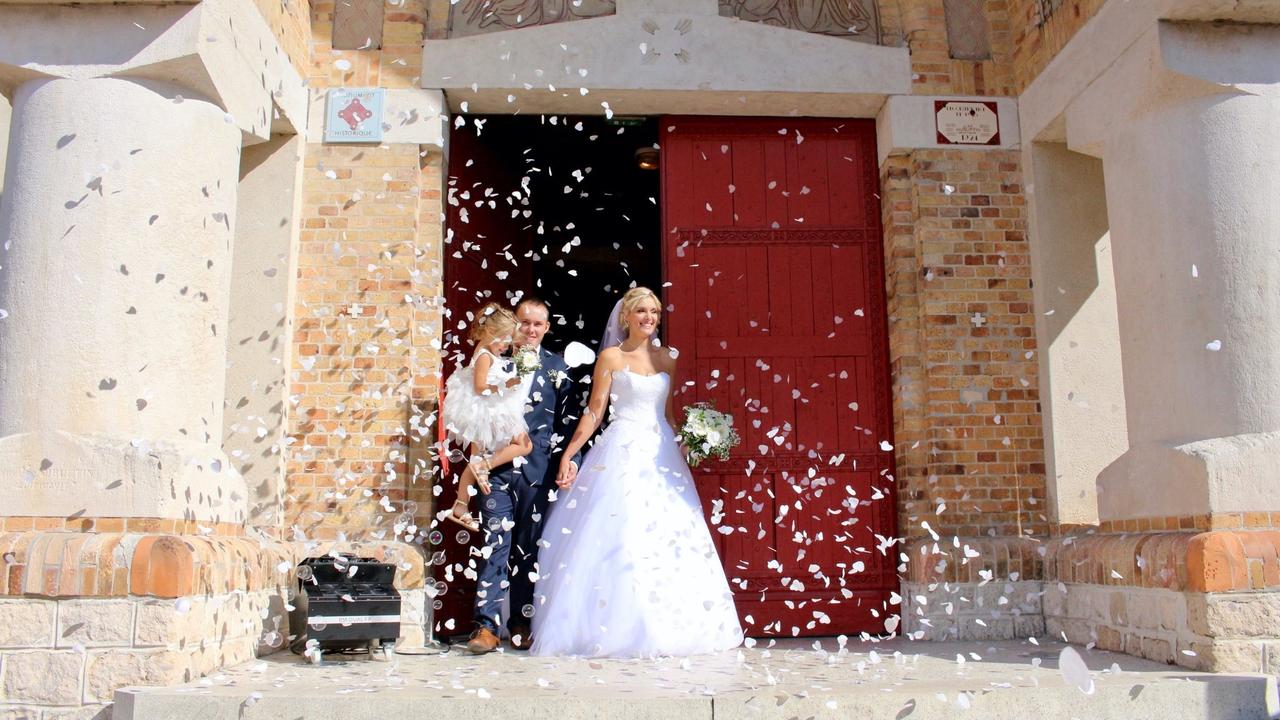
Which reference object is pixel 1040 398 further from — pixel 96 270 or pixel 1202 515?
pixel 96 270

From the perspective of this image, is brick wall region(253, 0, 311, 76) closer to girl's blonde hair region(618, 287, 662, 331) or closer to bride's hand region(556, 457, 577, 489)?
girl's blonde hair region(618, 287, 662, 331)

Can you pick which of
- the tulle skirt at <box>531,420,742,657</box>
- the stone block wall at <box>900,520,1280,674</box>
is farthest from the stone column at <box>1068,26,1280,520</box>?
the tulle skirt at <box>531,420,742,657</box>

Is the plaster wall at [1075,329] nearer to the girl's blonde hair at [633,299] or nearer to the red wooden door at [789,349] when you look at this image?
the red wooden door at [789,349]

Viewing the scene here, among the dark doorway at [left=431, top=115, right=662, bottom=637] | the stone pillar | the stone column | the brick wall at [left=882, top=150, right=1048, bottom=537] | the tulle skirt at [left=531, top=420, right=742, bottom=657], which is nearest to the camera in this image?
the stone pillar

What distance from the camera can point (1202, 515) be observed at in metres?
4.58

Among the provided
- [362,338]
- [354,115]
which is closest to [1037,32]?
[354,115]

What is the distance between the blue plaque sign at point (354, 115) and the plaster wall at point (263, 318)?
231mm

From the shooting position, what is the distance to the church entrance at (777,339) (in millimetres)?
6320

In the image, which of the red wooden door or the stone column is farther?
the red wooden door

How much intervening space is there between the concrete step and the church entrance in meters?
1.60

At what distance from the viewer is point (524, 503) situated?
6.04 meters

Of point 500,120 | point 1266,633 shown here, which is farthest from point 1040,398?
point 500,120

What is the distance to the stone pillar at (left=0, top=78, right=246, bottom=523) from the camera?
14.2 ft

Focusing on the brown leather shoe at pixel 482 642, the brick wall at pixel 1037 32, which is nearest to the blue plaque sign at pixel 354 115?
the brown leather shoe at pixel 482 642
